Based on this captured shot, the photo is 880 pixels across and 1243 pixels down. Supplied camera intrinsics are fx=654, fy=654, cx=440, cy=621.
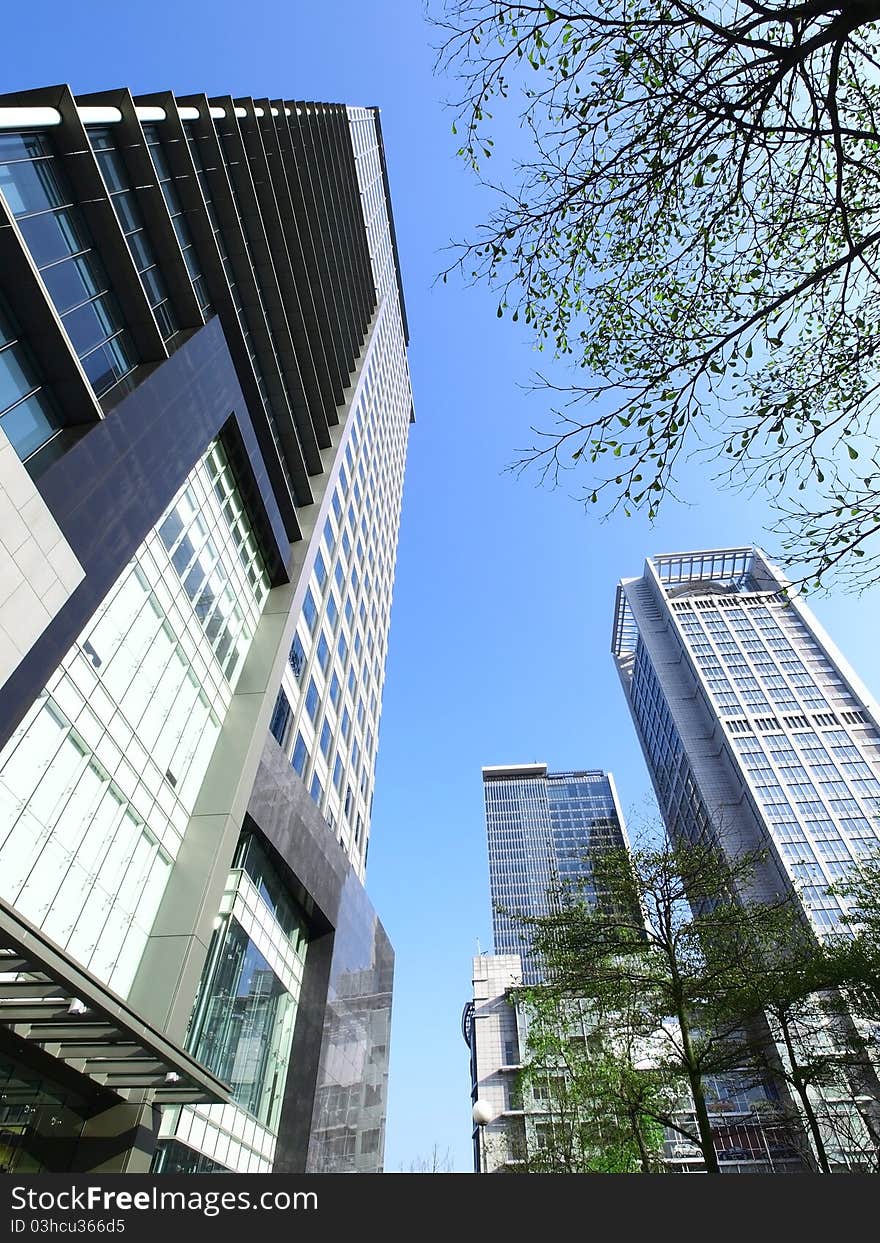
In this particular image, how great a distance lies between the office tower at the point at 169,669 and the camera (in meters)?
11.4

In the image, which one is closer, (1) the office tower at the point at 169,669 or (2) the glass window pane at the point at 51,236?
(1) the office tower at the point at 169,669

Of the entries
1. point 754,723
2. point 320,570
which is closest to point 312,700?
point 320,570

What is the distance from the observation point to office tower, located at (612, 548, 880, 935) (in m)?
75.3

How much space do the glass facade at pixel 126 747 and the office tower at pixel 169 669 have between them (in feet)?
0.21

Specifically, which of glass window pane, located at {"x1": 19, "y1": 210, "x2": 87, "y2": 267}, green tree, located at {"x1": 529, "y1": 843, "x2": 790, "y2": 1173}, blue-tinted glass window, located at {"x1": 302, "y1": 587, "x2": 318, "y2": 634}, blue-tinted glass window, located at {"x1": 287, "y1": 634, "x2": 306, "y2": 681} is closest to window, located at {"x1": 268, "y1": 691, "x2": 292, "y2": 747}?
blue-tinted glass window, located at {"x1": 287, "y1": 634, "x2": 306, "y2": 681}

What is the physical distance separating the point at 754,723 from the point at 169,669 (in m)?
88.9

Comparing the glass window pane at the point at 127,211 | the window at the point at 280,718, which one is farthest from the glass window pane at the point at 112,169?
the window at the point at 280,718

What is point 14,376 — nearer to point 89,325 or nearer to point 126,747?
point 89,325

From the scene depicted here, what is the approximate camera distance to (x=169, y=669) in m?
16.3

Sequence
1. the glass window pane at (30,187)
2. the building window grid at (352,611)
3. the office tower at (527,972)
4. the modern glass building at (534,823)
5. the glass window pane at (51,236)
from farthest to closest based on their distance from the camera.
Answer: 1. the modern glass building at (534,823)
2. the office tower at (527,972)
3. the building window grid at (352,611)
4. the glass window pane at (51,236)
5. the glass window pane at (30,187)

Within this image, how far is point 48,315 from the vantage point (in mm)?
12359

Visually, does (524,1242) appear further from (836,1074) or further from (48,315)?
(836,1074)

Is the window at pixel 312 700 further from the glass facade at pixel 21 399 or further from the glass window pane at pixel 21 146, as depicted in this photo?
the glass window pane at pixel 21 146

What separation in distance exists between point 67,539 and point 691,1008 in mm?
16105
